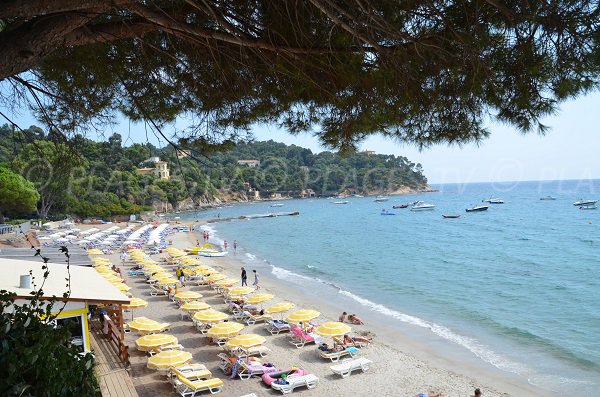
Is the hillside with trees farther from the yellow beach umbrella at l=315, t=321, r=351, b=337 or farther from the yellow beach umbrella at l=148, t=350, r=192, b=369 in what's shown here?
the yellow beach umbrella at l=315, t=321, r=351, b=337

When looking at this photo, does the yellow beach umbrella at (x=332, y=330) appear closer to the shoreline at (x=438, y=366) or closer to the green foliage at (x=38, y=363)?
the shoreline at (x=438, y=366)

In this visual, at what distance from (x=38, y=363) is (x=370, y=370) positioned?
9839mm

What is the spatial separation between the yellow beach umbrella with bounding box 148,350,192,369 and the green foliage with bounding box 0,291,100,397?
25.6 feet

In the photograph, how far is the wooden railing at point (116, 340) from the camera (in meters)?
7.98

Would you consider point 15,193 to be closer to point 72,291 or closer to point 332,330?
point 332,330

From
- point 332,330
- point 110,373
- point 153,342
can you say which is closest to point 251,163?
point 332,330

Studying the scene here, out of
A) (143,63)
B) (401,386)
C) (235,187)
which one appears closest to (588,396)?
(401,386)

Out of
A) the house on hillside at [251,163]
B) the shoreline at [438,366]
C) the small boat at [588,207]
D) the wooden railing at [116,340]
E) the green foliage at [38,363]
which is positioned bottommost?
the shoreline at [438,366]

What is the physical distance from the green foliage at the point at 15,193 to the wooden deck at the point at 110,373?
27.8m

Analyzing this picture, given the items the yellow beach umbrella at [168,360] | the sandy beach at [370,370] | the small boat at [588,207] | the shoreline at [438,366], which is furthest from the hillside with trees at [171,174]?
the small boat at [588,207]

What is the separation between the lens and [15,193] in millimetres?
33094

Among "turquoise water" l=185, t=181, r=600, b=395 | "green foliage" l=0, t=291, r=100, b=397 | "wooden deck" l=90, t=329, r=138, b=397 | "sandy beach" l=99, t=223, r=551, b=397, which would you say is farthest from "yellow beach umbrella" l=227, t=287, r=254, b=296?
"green foliage" l=0, t=291, r=100, b=397

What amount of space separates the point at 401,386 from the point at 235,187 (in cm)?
9842

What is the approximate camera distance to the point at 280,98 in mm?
4613
